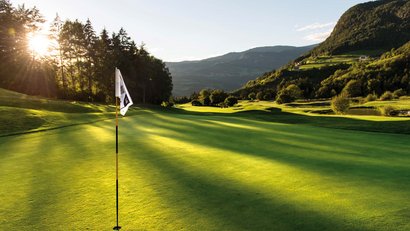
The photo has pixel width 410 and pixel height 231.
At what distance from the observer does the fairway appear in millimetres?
5832

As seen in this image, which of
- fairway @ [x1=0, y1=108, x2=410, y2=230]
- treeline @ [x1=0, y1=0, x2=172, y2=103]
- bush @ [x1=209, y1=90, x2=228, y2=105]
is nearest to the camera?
fairway @ [x1=0, y1=108, x2=410, y2=230]

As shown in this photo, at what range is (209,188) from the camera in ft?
25.4

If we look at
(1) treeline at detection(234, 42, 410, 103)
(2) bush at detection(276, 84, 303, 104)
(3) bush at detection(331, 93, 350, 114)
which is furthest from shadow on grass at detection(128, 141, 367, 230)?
(1) treeline at detection(234, 42, 410, 103)

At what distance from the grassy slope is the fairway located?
0.07 ft

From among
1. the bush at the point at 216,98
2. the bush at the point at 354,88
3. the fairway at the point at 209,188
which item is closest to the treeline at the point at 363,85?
the bush at the point at 354,88

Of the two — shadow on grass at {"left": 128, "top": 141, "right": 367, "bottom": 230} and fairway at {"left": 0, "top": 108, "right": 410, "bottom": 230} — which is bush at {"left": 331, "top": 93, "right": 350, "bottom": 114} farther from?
shadow on grass at {"left": 128, "top": 141, "right": 367, "bottom": 230}

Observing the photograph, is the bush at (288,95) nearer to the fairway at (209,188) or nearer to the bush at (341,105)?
the bush at (341,105)

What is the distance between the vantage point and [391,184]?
7.72 m

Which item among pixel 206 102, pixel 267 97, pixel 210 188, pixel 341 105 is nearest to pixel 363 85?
pixel 267 97

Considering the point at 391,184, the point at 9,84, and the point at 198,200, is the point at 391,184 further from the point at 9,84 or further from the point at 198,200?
the point at 9,84

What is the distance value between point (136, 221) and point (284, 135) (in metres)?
12.9

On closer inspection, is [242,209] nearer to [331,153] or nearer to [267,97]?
[331,153]

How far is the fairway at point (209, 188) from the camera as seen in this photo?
5.83 meters

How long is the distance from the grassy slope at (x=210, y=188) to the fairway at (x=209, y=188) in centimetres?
2
